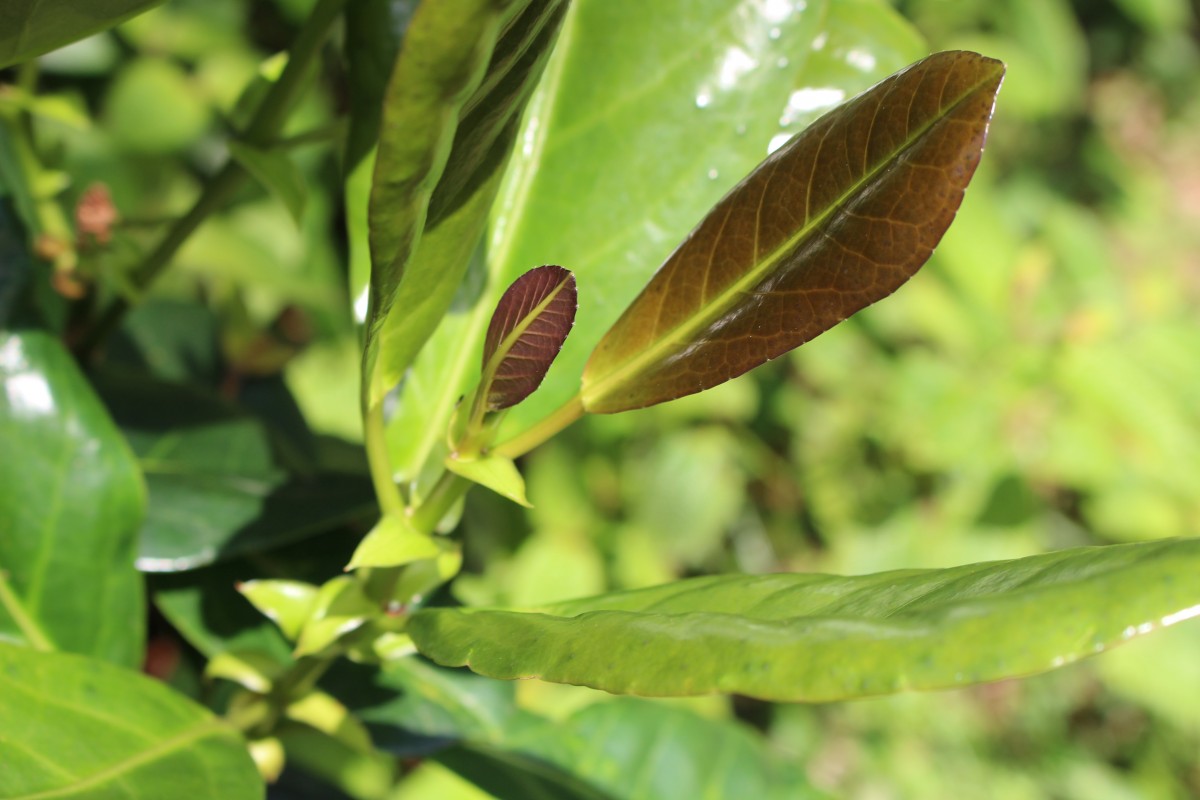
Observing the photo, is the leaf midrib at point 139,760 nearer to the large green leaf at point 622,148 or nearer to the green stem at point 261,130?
the large green leaf at point 622,148

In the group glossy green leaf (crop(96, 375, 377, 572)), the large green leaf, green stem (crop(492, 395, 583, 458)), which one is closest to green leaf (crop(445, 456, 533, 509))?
green stem (crop(492, 395, 583, 458))

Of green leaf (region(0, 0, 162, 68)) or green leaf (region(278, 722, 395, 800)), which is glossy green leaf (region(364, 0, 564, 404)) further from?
green leaf (region(278, 722, 395, 800))

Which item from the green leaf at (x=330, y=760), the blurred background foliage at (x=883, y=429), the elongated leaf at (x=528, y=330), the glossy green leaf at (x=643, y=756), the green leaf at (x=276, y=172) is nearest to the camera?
the elongated leaf at (x=528, y=330)

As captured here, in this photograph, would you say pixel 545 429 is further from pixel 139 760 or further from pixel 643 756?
pixel 643 756

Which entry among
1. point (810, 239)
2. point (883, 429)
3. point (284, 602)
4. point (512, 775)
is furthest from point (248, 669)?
point (883, 429)

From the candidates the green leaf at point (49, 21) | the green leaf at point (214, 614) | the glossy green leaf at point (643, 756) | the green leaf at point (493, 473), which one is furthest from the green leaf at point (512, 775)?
the green leaf at point (49, 21)

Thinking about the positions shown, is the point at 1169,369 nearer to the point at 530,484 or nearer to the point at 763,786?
the point at 530,484
